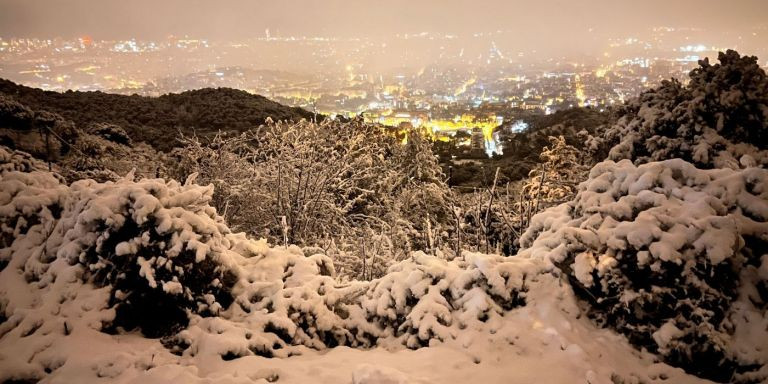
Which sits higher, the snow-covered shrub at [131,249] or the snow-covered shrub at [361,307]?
the snow-covered shrub at [131,249]

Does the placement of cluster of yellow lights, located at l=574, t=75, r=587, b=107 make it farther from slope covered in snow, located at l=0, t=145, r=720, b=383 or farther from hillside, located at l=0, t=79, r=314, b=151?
slope covered in snow, located at l=0, t=145, r=720, b=383

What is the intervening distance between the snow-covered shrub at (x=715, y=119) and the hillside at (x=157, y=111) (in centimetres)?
1619

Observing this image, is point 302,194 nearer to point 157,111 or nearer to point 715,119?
point 715,119

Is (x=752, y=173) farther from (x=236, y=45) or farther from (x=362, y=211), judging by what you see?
(x=236, y=45)

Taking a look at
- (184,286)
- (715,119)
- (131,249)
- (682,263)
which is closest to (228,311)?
(184,286)

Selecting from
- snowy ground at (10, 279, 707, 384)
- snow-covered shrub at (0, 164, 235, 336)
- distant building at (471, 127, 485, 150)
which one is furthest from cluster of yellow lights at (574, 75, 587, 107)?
snow-covered shrub at (0, 164, 235, 336)

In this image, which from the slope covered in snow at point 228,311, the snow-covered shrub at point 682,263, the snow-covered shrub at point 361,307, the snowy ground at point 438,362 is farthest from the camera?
the snow-covered shrub at point 361,307

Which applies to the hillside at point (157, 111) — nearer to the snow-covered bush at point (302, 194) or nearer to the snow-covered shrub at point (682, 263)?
the snow-covered bush at point (302, 194)

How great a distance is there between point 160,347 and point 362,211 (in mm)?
9437

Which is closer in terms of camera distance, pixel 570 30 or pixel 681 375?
pixel 681 375

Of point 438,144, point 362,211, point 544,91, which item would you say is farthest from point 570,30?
point 362,211

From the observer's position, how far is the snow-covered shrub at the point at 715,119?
19.9 ft

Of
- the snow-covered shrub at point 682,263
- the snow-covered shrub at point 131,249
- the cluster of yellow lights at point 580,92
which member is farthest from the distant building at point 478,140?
the snow-covered shrub at point 131,249

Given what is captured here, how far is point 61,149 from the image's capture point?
40.4ft
